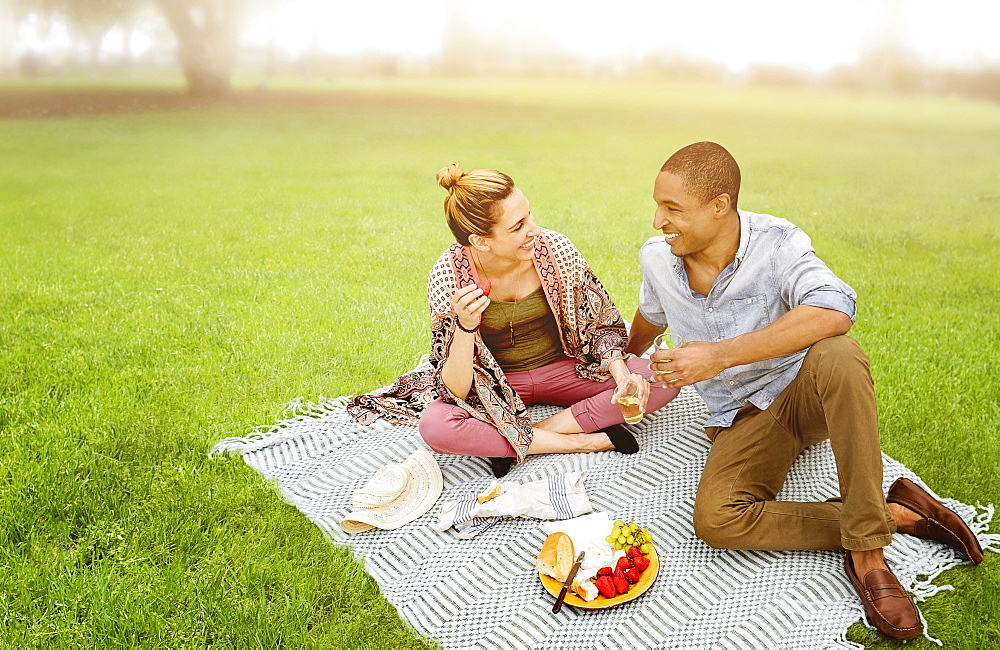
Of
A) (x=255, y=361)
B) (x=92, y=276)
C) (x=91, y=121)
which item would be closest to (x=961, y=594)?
(x=255, y=361)

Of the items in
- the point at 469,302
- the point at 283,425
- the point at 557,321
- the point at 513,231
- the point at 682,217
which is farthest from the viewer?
the point at 283,425

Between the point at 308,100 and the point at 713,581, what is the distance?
6771mm

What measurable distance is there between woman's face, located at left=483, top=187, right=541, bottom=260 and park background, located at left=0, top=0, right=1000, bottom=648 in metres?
1.10

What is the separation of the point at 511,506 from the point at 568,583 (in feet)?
1.37

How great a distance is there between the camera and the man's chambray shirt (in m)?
2.39

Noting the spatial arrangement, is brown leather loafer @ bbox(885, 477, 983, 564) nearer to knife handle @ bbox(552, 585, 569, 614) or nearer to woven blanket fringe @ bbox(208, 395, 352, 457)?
knife handle @ bbox(552, 585, 569, 614)

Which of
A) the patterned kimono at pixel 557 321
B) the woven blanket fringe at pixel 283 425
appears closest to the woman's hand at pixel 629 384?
the patterned kimono at pixel 557 321

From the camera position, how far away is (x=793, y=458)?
2.56 m

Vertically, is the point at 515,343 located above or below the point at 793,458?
above

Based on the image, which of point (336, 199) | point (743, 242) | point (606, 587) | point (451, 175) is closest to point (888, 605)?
point (606, 587)

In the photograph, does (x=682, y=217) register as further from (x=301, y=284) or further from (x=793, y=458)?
(x=301, y=284)

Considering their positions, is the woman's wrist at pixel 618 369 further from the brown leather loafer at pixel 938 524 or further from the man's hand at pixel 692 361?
the brown leather loafer at pixel 938 524

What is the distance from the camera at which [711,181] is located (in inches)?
97.1

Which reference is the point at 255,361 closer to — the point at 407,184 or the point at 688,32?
the point at 407,184
